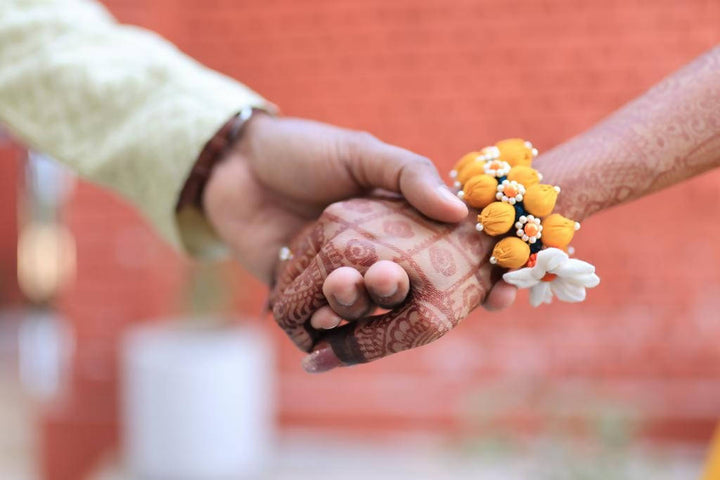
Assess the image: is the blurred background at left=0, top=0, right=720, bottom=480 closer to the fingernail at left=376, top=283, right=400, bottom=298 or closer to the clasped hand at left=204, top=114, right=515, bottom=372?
the clasped hand at left=204, top=114, right=515, bottom=372

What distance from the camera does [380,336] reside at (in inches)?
29.1

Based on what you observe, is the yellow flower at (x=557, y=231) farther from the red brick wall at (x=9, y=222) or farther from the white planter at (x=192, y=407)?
the red brick wall at (x=9, y=222)

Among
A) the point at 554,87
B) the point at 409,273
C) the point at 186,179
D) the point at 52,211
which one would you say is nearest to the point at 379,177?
the point at 409,273

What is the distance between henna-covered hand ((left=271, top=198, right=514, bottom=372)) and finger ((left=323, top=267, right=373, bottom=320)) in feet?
0.04

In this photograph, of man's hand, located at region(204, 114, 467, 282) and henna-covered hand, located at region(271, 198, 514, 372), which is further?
man's hand, located at region(204, 114, 467, 282)

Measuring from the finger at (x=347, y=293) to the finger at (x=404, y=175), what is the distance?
0.11 metres

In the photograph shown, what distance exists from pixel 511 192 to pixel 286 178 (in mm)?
358

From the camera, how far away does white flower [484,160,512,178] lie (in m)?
0.80

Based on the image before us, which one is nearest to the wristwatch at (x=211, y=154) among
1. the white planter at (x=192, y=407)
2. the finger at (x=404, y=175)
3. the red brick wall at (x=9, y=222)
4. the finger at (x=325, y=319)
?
the finger at (x=404, y=175)

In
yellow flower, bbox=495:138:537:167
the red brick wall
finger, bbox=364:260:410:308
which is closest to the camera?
finger, bbox=364:260:410:308

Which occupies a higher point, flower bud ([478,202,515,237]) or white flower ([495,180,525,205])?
white flower ([495,180,525,205])

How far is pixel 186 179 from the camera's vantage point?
102 centimetres

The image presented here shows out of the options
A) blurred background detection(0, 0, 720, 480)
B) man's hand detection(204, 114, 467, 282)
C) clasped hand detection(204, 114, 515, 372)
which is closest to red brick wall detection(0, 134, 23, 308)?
blurred background detection(0, 0, 720, 480)

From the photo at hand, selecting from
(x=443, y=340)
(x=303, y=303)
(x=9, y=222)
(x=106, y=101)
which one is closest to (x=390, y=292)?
(x=303, y=303)
